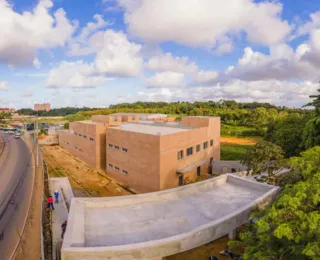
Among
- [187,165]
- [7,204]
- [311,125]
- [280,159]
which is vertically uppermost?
[311,125]

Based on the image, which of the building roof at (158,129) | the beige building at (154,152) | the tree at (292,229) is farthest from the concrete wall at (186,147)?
the tree at (292,229)

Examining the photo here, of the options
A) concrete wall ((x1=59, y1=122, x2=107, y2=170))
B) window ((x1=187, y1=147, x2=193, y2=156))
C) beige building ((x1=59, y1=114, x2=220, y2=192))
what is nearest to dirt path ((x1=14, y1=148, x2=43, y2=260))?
beige building ((x1=59, y1=114, x2=220, y2=192))

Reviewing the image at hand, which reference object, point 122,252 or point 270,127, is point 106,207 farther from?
point 270,127

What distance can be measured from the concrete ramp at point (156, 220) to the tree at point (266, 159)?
101 inches

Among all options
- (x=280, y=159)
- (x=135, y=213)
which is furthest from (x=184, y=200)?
(x=280, y=159)

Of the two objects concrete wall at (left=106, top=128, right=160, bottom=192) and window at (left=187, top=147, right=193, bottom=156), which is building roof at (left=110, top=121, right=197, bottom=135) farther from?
window at (left=187, top=147, right=193, bottom=156)

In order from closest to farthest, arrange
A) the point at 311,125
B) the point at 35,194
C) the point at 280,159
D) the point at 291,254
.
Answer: the point at 291,254 → the point at 280,159 → the point at 311,125 → the point at 35,194

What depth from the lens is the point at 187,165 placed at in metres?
25.8

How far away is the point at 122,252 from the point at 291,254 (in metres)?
4.69

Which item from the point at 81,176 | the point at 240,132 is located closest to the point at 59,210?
the point at 81,176

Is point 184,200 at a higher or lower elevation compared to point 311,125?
lower

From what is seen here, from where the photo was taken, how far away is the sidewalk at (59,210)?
46.8 ft

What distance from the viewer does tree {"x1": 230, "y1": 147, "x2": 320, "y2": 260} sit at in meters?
5.81

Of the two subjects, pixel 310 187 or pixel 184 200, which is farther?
pixel 184 200
